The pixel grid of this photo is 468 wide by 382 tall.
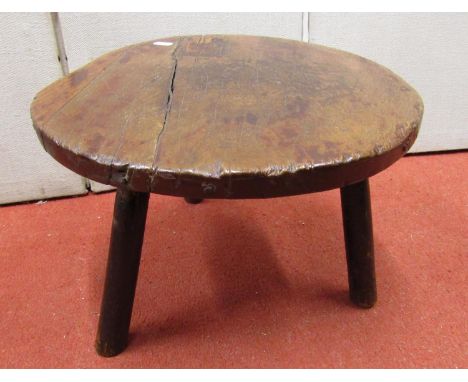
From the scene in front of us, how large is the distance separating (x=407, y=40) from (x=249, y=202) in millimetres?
714

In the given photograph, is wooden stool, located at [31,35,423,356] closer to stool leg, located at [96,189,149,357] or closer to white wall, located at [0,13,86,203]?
stool leg, located at [96,189,149,357]

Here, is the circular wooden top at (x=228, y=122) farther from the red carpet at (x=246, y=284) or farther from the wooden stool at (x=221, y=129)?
the red carpet at (x=246, y=284)

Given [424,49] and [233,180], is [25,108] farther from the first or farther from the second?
[424,49]

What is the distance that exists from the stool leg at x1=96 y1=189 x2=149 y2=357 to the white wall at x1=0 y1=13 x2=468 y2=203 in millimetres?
658

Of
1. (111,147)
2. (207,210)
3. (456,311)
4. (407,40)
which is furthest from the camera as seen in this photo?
(407,40)

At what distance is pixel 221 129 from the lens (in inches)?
24.6

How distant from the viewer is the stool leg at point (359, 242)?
33.7 inches

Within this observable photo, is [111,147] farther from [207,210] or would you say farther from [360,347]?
[207,210]

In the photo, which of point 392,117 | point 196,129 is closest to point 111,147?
point 196,129

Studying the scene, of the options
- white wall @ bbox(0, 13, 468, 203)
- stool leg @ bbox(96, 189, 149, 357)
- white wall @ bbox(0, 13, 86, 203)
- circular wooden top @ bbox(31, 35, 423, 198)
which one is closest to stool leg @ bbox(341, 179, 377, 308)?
circular wooden top @ bbox(31, 35, 423, 198)

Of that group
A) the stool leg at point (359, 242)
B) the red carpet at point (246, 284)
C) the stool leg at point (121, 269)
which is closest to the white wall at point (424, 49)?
the red carpet at point (246, 284)

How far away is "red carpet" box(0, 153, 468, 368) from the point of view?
882mm

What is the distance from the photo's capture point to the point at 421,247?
116 centimetres

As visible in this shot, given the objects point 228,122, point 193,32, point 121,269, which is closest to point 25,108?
point 193,32
